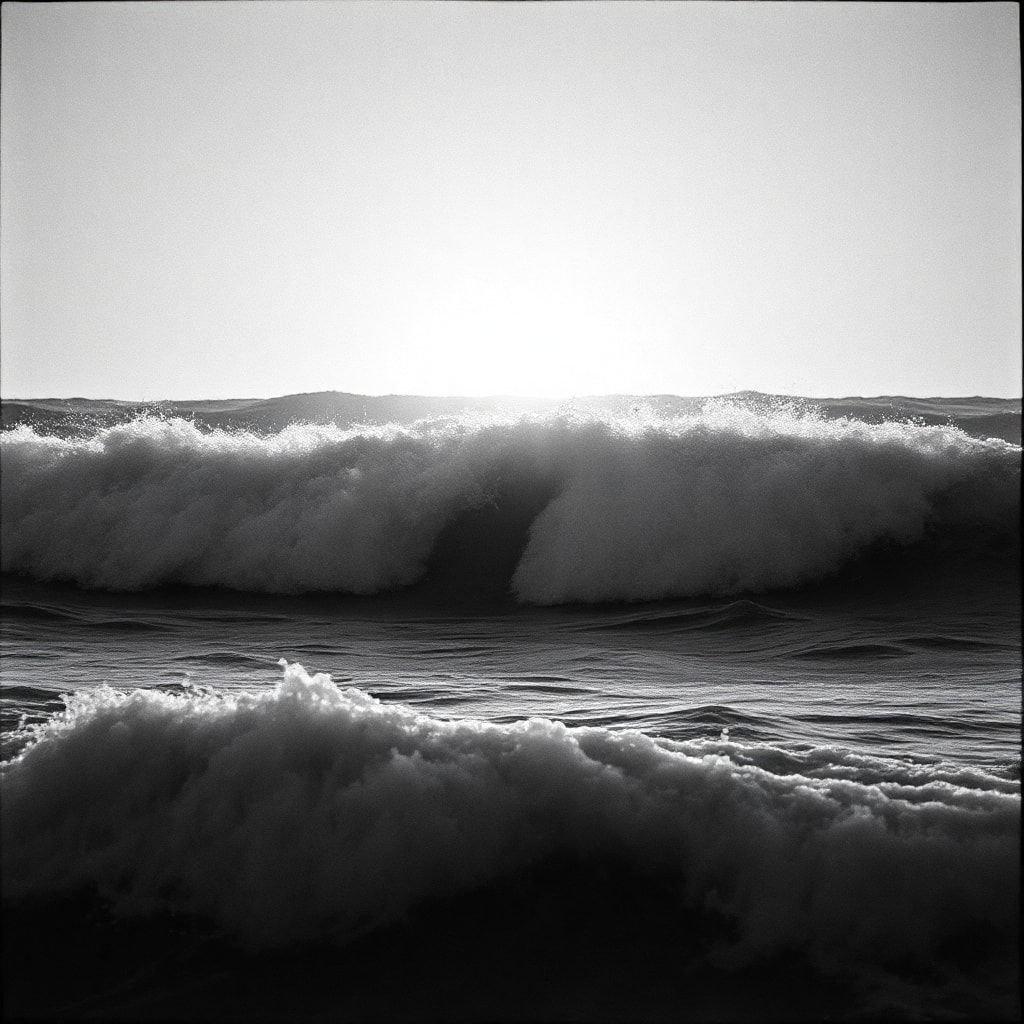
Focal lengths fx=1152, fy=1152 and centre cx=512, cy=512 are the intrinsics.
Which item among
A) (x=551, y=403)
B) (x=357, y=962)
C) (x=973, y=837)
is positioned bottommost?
(x=357, y=962)

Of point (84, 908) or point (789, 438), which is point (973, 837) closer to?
point (84, 908)

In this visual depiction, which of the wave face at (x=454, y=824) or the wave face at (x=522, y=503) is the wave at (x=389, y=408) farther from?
the wave face at (x=454, y=824)

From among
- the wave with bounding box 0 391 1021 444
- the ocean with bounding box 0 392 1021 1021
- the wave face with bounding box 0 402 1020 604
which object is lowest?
the ocean with bounding box 0 392 1021 1021

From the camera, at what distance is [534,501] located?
41.5ft

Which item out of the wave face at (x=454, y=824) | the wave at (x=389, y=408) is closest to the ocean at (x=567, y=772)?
the wave face at (x=454, y=824)

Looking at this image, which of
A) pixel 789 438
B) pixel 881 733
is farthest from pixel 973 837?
pixel 789 438

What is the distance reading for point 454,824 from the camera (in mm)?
3631

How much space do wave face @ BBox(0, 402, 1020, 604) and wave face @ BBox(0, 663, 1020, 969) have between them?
23.0 ft

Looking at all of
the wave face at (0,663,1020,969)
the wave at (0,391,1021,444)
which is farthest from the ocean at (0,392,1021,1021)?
the wave at (0,391,1021,444)

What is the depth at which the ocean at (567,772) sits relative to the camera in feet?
10.5

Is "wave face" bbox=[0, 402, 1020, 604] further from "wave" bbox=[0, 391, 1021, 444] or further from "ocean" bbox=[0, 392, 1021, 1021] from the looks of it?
"wave" bbox=[0, 391, 1021, 444]

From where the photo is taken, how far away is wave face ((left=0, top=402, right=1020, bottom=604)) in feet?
36.9

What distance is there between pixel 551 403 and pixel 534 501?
6.47 metres

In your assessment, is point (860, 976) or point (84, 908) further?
point (84, 908)
